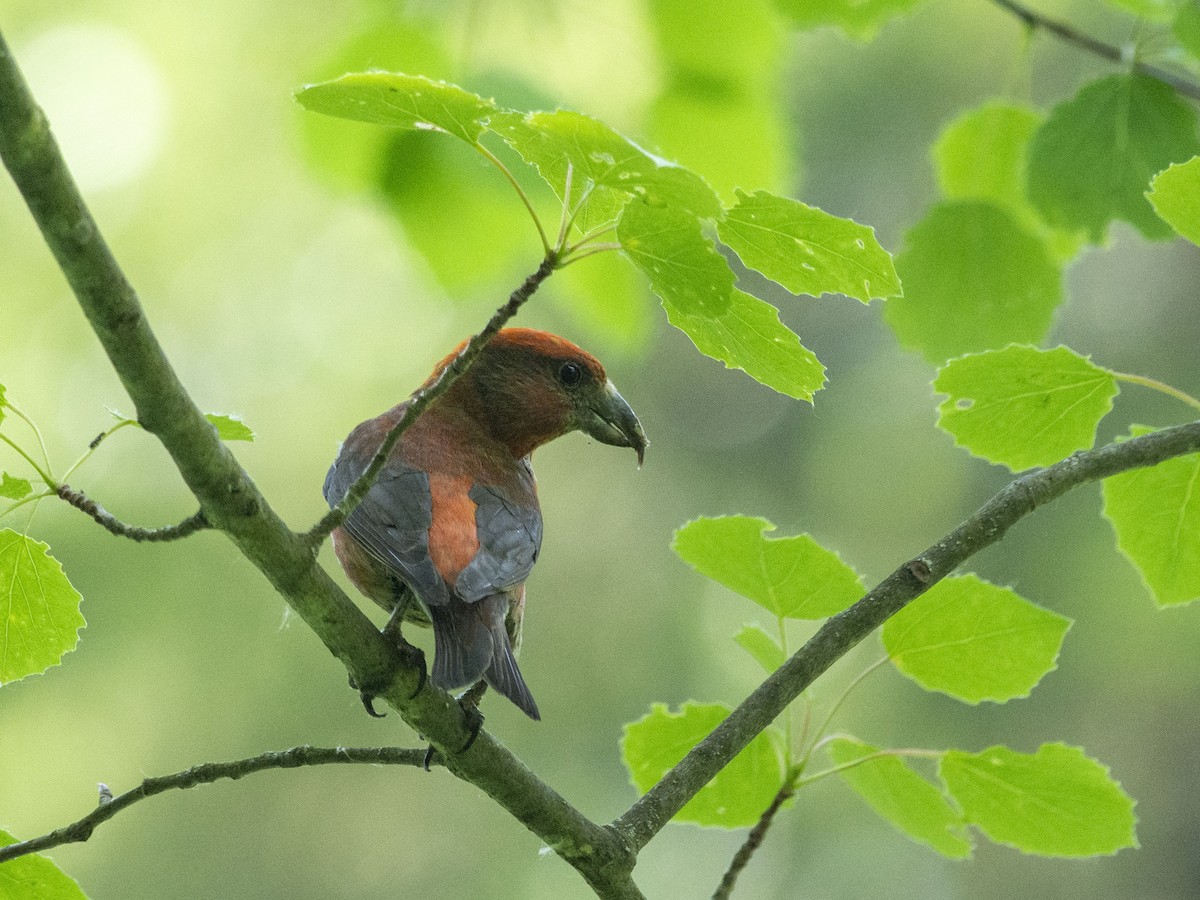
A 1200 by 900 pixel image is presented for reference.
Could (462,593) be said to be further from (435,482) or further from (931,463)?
(931,463)

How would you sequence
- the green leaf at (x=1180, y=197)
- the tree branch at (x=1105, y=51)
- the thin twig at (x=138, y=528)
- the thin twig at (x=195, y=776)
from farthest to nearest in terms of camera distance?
the tree branch at (x=1105, y=51), the thin twig at (x=195, y=776), the green leaf at (x=1180, y=197), the thin twig at (x=138, y=528)

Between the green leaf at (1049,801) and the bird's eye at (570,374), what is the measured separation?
182 cm

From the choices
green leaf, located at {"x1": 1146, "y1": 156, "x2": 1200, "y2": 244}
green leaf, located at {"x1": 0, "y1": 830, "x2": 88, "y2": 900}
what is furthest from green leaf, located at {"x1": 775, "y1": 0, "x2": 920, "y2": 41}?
green leaf, located at {"x1": 0, "y1": 830, "x2": 88, "y2": 900}

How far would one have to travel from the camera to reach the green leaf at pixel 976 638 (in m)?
2.41

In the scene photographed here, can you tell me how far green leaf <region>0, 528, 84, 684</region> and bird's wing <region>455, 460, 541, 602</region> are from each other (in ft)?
3.03

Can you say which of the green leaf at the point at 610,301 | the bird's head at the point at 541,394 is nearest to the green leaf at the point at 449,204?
the green leaf at the point at 610,301

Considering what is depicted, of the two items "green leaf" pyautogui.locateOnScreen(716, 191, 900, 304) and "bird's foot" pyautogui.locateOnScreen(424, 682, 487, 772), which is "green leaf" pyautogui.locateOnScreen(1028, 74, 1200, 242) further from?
"bird's foot" pyautogui.locateOnScreen(424, 682, 487, 772)

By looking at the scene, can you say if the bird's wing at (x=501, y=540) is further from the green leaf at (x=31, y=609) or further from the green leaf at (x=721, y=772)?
the green leaf at (x=31, y=609)

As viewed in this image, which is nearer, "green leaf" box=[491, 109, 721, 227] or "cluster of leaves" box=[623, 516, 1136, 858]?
"green leaf" box=[491, 109, 721, 227]

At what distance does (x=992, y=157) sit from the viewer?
3.39 meters

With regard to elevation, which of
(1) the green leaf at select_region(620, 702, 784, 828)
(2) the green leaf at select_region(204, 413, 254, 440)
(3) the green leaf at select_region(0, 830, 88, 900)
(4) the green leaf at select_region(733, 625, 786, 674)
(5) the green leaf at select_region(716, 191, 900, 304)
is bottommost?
(3) the green leaf at select_region(0, 830, 88, 900)

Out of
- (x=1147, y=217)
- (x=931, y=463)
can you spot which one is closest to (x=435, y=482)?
(x=1147, y=217)

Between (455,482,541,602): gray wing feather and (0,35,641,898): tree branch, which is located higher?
(455,482,541,602): gray wing feather

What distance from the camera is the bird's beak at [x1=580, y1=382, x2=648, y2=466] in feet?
12.8
